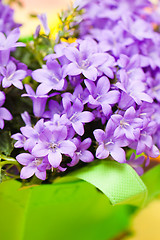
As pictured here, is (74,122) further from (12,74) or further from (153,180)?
(153,180)

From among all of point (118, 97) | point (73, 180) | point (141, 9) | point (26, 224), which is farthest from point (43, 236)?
point (141, 9)

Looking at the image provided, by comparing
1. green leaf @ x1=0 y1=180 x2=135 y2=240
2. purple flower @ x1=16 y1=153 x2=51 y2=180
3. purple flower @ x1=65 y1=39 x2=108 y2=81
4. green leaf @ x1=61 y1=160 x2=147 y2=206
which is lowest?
green leaf @ x1=0 y1=180 x2=135 y2=240

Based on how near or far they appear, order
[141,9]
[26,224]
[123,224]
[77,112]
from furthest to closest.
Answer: [123,224] → [141,9] → [26,224] → [77,112]

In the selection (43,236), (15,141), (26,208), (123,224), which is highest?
(15,141)

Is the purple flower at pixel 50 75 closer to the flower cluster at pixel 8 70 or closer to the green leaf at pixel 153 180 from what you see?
the flower cluster at pixel 8 70

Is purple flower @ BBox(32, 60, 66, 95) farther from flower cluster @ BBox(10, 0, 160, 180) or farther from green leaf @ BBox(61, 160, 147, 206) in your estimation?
green leaf @ BBox(61, 160, 147, 206)

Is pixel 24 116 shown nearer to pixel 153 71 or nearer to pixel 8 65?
pixel 8 65

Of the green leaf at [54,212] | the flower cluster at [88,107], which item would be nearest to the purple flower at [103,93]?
the flower cluster at [88,107]

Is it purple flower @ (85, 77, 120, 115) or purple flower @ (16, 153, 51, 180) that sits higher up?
purple flower @ (85, 77, 120, 115)

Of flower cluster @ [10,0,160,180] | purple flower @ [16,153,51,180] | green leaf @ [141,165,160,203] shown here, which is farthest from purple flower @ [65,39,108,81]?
green leaf @ [141,165,160,203]
